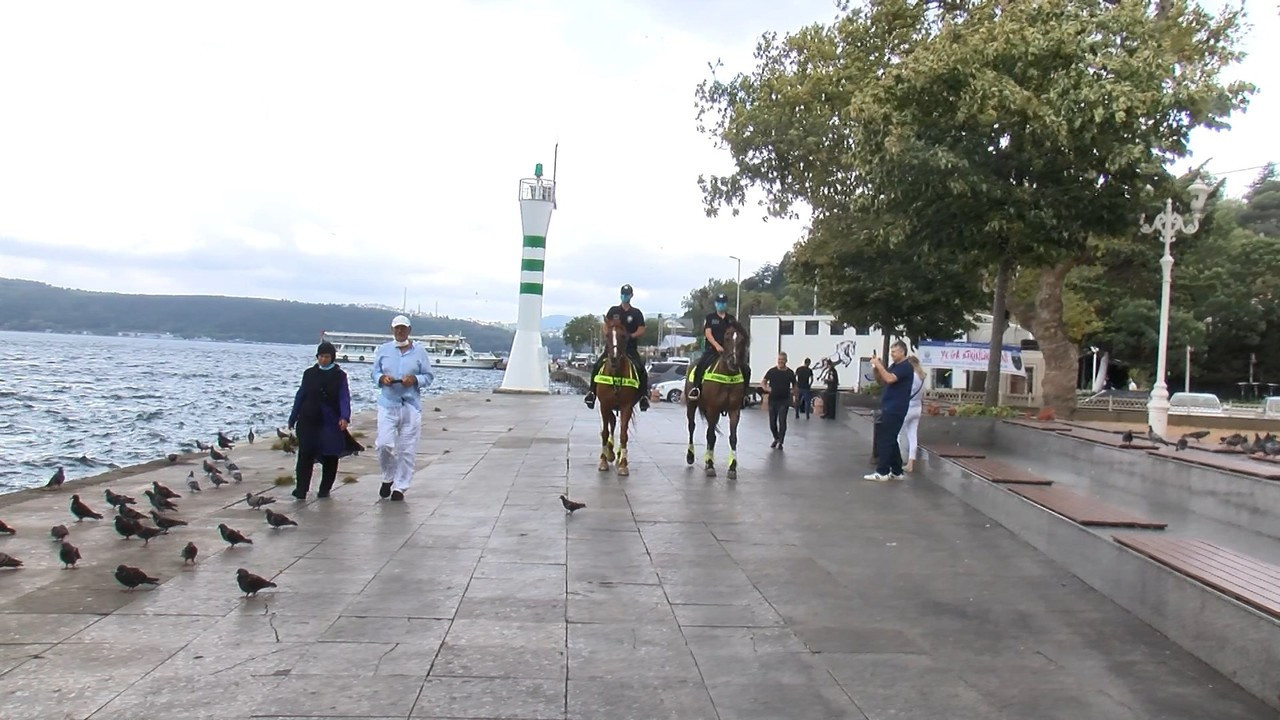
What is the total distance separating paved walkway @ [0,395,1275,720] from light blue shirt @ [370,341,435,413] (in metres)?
1.16

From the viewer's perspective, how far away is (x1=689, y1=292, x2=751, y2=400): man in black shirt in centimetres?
1319

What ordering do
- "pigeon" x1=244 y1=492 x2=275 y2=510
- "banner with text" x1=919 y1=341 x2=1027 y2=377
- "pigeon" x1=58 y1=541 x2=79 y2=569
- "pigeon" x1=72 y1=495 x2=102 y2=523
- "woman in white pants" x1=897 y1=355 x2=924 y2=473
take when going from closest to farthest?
"pigeon" x1=58 y1=541 x2=79 y2=569 < "pigeon" x1=72 y1=495 x2=102 y2=523 < "pigeon" x1=244 y1=492 x2=275 y2=510 < "woman in white pants" x1=897 y1=355 x2=924 y2=473 < "banner with text" x1=919 y1=341 x2=1027 y2=377

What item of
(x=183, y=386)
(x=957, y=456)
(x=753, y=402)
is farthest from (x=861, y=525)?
(x=183, y=386)

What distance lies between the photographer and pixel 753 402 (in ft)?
121

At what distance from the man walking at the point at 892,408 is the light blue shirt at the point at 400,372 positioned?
5.28 meters

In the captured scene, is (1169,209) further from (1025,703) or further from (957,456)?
(1025,703)

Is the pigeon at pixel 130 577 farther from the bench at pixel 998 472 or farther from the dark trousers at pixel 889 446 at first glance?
the dark trousers at pixel 889 446

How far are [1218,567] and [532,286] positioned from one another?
34674 mm

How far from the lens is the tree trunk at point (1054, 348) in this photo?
23.3 metres

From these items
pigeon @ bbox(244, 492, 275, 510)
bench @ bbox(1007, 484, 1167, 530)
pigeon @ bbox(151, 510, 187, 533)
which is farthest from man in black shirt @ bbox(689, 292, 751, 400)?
pigeon @ bbox(151, 510, 187, 533)

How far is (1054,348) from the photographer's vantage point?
23.7 metres

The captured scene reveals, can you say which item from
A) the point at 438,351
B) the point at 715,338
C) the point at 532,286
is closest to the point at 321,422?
the point at 715,338

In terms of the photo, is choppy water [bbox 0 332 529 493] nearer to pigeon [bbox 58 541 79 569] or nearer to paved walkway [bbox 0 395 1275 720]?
pigeon [bbox 58 541 79 569]

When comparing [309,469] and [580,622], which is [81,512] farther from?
[580,622]
